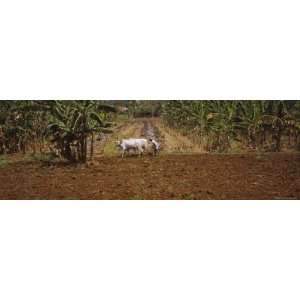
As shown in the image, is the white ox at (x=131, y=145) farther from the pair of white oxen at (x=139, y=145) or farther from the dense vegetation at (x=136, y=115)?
the dense vegetation at (x=136, y=115)

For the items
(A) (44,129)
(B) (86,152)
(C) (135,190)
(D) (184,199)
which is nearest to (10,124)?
(A) (44,129)

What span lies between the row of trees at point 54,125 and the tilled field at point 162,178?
25 centimetres

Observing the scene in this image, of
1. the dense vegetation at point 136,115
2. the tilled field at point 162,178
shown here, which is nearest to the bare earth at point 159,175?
the tilled field at point 162,178

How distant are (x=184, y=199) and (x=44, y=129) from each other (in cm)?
217

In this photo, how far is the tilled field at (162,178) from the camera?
6.07 m

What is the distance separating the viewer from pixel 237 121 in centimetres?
631

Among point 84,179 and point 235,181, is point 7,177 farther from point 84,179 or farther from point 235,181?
point 235,181

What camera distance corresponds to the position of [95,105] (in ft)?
20.3

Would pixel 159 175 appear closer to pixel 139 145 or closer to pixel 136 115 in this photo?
pixel 139 145

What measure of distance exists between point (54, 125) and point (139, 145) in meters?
1.22

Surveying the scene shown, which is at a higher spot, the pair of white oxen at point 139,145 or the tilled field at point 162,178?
the pair of white oxen at point 139,145

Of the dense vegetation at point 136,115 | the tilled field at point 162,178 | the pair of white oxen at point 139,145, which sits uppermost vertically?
the dense vegetation at point 136,115

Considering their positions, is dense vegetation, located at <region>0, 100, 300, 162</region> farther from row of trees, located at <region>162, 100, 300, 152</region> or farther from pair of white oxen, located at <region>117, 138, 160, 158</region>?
pair of white oxen, located at <region>117, 138, 160, 158</region>

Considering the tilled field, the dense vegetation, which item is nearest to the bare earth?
the tilled field
